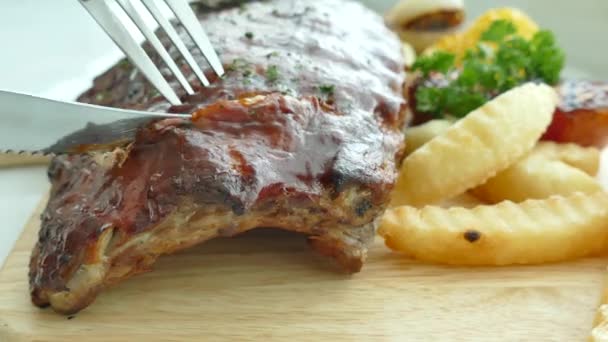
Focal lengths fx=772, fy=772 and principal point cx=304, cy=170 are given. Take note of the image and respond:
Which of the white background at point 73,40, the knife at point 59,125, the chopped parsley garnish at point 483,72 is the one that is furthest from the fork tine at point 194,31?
the white background at point 73,40

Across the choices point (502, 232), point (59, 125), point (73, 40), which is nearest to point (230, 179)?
point (59, 125)

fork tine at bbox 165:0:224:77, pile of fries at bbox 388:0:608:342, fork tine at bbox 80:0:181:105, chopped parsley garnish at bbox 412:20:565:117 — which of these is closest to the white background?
chopped parsley garnish at bbox 412:20:565:117

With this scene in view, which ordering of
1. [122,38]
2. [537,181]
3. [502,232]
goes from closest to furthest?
1. [122,38]
2. [502,232]
3. [537,181]

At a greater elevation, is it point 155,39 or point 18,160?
point 155,39

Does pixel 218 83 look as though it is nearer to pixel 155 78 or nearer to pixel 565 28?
pixel 155 78

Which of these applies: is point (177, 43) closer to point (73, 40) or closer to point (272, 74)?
point (272, 74)

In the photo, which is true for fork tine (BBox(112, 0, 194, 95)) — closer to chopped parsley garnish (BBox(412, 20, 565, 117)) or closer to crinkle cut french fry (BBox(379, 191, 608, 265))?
crinkle cut french fry (BBox(379, 191, 608, 265))
